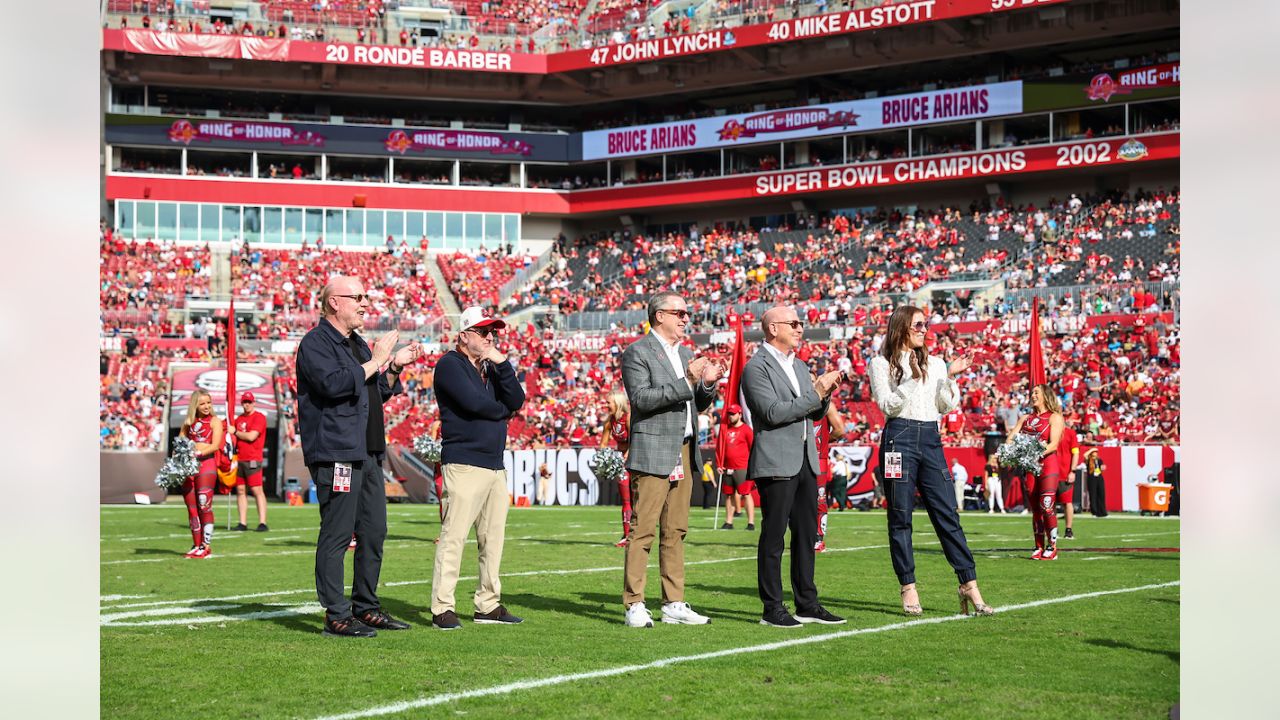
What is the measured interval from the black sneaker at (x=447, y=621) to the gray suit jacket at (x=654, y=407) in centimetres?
153

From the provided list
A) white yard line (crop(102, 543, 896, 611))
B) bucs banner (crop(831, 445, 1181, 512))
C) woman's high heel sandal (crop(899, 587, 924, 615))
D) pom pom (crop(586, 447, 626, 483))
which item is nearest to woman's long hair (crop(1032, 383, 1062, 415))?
white yard line (crop(102, 543, 896, 611))

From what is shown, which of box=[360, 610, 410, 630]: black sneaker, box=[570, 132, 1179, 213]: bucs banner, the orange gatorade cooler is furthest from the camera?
box=[570, 132, 1179, 213]: bucs banner

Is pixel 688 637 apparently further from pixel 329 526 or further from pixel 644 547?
pixel 329 526

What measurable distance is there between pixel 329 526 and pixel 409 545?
960 centimetres

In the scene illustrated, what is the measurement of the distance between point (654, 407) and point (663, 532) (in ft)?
2.92

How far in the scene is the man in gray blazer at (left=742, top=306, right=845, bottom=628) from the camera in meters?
9.52

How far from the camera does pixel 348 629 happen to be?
29.4ft

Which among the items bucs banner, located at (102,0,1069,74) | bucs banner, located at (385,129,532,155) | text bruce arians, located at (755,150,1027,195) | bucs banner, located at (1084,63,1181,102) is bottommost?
text bruce arians, located at (755,150,1027,195)

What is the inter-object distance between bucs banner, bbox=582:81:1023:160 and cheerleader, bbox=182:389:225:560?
40842 millimetres

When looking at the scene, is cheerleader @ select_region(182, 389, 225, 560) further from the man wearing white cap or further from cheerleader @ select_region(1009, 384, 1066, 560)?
cheerleader @ select_region(1009, 384, 1066, 560)

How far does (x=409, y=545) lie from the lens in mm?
18484

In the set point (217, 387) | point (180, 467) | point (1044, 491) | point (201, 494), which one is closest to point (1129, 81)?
point (217, 387)
